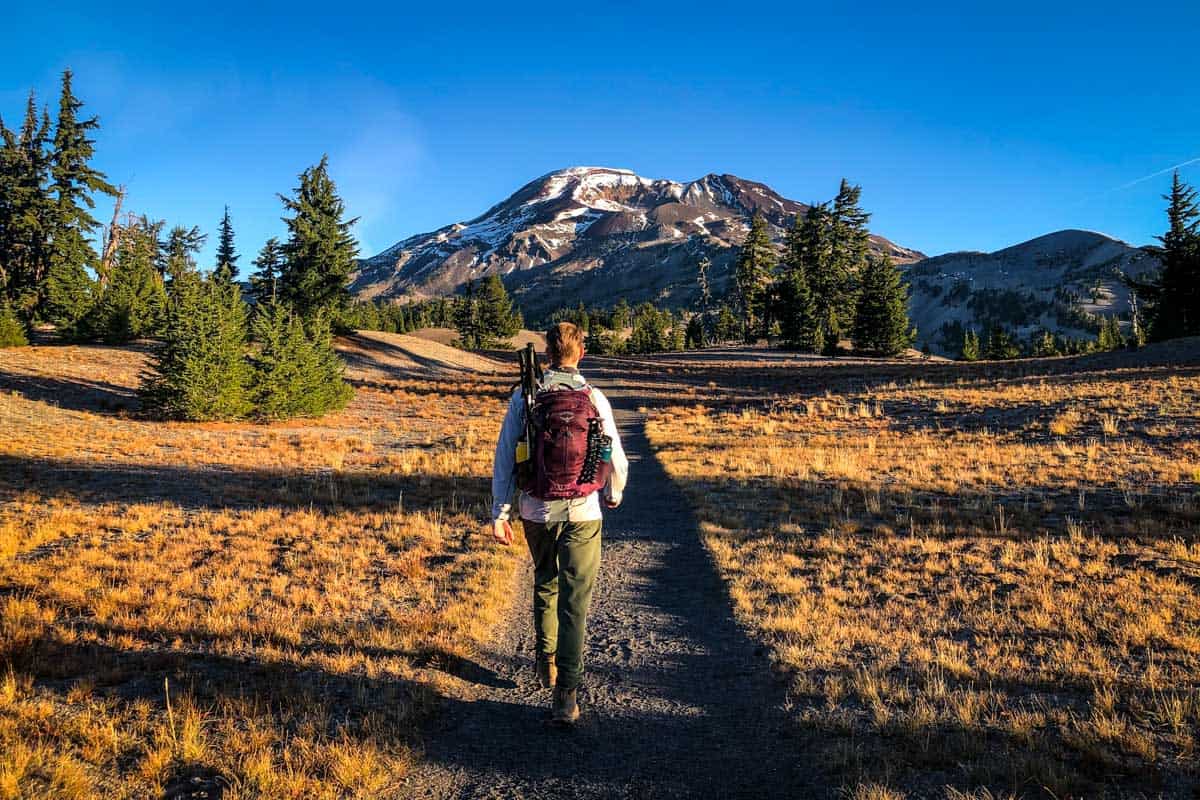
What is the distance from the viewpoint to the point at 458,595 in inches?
286

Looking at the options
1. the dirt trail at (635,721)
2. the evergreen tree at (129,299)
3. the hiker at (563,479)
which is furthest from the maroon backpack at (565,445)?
the evergreen tree at (129,299)

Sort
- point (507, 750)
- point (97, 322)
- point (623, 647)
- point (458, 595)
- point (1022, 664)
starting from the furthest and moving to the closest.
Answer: point (97, 322), point (458, 595), point (623, 647), point (1022, 664), point (507, 750)

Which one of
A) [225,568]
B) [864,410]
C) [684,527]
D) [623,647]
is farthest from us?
[864,410]

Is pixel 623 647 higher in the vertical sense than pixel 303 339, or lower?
lower

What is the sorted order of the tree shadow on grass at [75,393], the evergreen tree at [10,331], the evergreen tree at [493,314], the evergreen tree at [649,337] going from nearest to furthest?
the tree shadow on grass at [75,393] < the evergreen tree at [10,331] < the evergreen tree at [493,314] < the evergreen tree at [649,337]

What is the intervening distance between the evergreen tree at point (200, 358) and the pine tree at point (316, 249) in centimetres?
2184

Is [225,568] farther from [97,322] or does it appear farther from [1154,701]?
[97,322]

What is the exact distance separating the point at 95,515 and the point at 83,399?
19.8 meters

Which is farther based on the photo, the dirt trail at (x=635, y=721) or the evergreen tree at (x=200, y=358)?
the evergreen tree at (x=200, y=358)

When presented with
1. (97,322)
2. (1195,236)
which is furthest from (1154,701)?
(1195,236)

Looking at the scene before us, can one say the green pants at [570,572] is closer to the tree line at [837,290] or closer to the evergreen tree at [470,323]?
the tree line at [837,290]

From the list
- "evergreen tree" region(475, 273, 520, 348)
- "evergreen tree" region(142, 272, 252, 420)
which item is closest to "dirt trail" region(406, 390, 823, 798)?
"evergreen tree" region(142, 272, 252, 420)

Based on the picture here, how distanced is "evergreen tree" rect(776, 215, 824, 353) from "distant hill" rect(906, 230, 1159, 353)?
345 ft

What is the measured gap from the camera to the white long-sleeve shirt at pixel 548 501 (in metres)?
4.37
